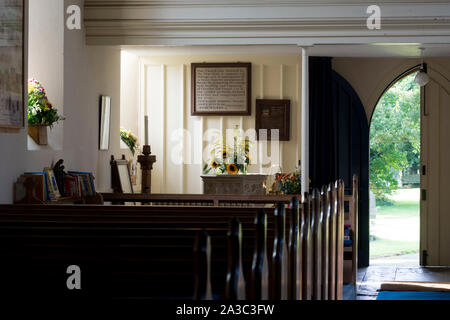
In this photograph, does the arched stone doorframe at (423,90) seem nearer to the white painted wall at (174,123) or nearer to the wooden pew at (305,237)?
the white painted wall at (174,123)

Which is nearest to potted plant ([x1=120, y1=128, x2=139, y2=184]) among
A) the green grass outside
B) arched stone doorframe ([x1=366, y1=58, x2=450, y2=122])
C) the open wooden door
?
arched stone doorframe ([x1=366, y1=58, x2=450, y2=122])

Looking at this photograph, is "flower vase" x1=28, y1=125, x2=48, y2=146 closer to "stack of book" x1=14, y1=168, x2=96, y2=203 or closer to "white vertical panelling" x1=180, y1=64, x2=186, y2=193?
"stack of book" x1=14, y1=168, x2=96, y2=203

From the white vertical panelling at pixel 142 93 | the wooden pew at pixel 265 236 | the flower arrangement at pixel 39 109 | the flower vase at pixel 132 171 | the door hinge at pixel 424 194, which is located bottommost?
the door hinge at pixel 424 194

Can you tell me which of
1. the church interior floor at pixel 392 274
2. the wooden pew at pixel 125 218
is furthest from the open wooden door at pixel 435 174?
the wooden pew at pixel 125 218

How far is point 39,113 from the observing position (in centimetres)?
691

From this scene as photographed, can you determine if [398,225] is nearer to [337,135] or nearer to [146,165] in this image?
[337,135]

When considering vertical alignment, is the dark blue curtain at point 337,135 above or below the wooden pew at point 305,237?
above

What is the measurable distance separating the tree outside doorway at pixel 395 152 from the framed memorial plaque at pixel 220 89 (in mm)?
4467

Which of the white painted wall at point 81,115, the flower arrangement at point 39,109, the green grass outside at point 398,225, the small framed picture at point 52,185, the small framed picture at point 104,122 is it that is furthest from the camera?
the green grass outside at point 398,225

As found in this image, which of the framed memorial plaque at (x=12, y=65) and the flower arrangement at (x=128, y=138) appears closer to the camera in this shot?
the framed memorial plaque at (x=12, y=65)

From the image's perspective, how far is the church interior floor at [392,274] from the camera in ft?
29.2

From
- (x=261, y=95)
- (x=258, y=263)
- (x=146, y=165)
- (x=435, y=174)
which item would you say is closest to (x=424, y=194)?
(x=435, y=174)

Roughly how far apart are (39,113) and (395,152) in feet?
30.5

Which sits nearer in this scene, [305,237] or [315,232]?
[305,237]
